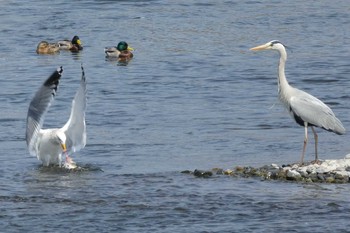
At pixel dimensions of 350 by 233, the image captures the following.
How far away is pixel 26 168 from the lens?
534 inches

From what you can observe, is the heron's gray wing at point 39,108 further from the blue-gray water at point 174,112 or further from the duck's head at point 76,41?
the duck's head at point 76,41

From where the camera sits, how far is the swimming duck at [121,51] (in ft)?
75.2

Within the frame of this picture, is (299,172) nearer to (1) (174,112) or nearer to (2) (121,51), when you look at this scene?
(1) (174,112)

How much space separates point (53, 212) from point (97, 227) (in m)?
0.79

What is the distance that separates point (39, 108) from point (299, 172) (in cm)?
332

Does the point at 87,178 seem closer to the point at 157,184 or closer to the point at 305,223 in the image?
the point at 157,184

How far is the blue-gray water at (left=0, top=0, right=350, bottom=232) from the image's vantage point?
1116 centimetres

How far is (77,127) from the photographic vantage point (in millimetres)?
13469

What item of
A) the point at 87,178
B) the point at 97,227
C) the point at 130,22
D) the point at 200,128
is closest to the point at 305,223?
the point at 97,227

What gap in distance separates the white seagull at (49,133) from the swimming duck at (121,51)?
908 cm

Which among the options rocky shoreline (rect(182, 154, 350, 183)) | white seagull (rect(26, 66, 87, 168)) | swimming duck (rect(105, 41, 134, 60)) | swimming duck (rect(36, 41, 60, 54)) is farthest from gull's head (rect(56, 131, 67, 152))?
swimming duck (rect(36, 41, 60, 54))

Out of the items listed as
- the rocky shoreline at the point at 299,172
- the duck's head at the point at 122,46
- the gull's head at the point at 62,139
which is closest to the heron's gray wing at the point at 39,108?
the gull's head at the point at 62,139

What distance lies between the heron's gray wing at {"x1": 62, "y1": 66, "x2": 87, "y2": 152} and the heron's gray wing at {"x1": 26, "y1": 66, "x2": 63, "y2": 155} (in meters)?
0.34

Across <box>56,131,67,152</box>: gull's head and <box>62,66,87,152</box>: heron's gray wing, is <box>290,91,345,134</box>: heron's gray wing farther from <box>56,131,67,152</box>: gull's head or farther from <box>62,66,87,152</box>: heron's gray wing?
<box>56,131,67,152</box>: gull's head
